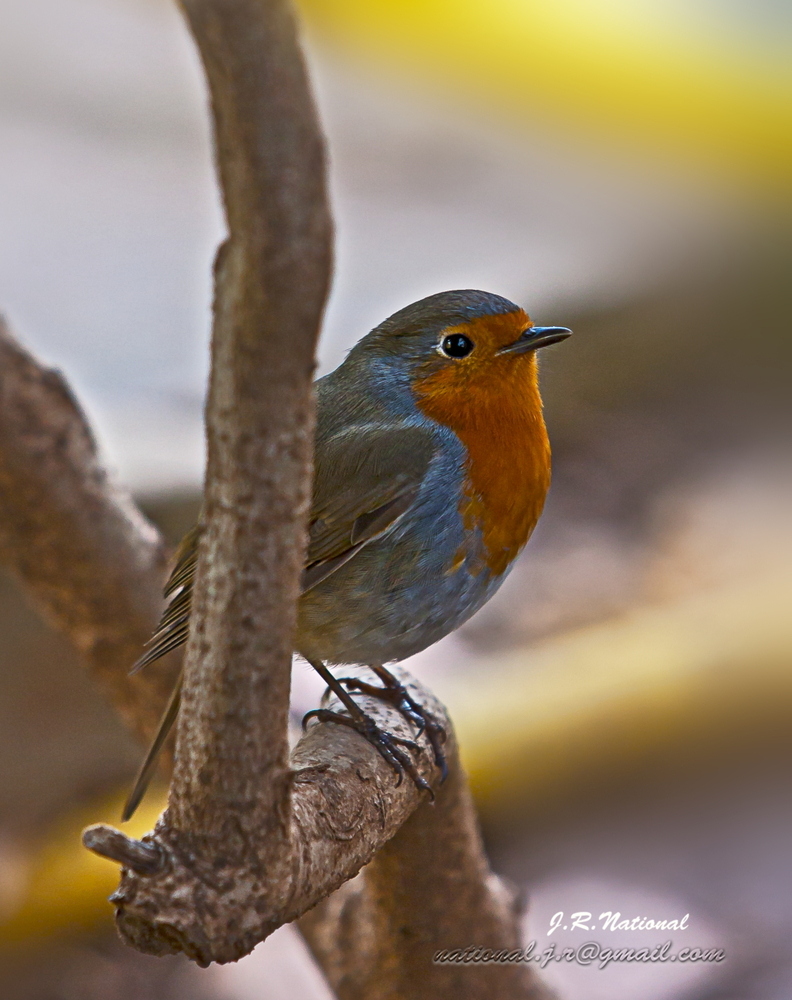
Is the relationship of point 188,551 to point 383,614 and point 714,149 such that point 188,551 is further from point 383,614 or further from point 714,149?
point 714,149

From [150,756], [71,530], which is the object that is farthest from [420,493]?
[71,530]

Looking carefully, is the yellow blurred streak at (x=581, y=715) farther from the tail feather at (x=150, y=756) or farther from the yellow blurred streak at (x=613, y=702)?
the tail feather at (x=150, y=756)

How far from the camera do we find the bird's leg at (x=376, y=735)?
1.88 metres

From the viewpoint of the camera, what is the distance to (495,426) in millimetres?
1929

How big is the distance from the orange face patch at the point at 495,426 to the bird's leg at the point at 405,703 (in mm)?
376

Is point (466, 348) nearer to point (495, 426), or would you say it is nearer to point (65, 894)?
point (495, 426)

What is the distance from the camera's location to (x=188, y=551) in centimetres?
200

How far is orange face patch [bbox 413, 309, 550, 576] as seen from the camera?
1895 millimetres

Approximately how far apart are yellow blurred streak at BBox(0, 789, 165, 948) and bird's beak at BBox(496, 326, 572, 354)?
185 centimetres

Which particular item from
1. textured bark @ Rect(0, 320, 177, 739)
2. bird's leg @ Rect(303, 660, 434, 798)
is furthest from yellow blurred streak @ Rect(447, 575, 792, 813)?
bird's leg @ Rect(303, 660, 434, 798)

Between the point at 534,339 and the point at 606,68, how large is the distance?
5308mm

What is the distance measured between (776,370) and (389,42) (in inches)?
127

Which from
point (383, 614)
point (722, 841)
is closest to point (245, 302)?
point (383, 614)

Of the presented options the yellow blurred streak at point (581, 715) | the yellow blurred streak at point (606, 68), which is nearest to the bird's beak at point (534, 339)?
the yellow blurred streak at point (581, 715)
